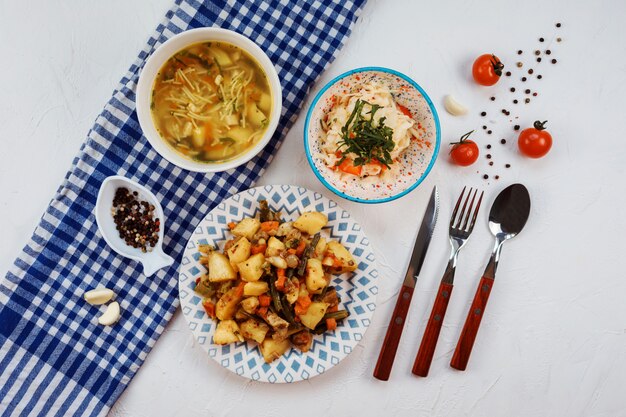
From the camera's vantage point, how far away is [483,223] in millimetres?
2664

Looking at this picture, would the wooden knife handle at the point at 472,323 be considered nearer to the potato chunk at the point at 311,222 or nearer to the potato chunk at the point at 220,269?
the potato chunk at the point at 311,222

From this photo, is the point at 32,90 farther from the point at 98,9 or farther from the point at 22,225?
the point at 22,225

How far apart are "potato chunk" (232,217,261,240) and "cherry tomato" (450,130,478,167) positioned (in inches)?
41.2

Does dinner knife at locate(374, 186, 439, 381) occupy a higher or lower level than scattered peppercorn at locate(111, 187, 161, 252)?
higher

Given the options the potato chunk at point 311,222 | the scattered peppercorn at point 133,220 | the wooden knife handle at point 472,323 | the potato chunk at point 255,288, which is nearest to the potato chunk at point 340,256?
the potato chunk at point 311,222

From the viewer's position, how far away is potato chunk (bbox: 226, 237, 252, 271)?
7.63 ft

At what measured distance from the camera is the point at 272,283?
236 cm

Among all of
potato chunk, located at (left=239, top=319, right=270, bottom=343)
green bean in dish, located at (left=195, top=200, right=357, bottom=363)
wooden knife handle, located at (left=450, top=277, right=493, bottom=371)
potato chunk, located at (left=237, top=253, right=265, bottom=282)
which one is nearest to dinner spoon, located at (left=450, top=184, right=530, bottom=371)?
wooden knife handle, located at (left=450, top=277, right=493, bottom=371)

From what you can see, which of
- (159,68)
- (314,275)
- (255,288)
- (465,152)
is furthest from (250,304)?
(465,152)

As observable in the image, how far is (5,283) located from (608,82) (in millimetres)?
3209

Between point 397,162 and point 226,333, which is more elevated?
point 397,162

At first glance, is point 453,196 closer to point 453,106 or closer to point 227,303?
point 453,106

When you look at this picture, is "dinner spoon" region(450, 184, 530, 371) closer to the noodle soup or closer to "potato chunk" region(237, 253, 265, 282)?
"potato chunk" region(237, 253, 265, 282)

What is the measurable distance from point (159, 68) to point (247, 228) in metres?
0.81
